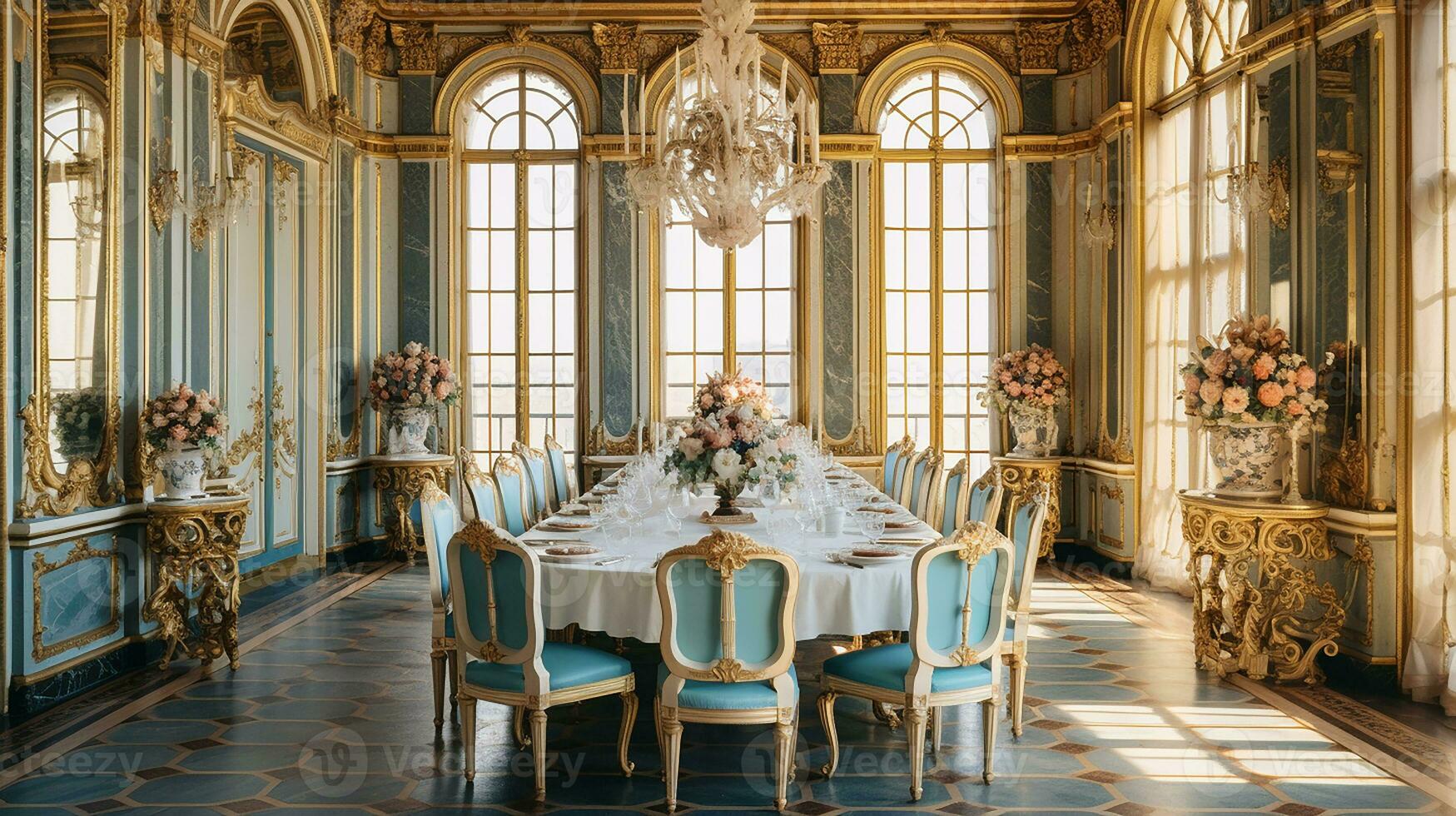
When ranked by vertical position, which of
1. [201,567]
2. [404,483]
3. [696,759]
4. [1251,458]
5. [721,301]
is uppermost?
[721,301]

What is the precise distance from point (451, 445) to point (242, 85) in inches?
141

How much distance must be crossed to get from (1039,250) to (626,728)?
22.9 feet

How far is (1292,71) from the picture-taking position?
6.39 meters

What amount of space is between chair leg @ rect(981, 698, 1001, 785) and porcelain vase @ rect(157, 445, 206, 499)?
4.36 m

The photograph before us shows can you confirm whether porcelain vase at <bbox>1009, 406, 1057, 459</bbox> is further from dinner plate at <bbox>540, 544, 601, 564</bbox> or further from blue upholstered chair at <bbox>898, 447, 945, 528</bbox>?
dinner plate at <bbox>540, 544, 601, 564</bbox>

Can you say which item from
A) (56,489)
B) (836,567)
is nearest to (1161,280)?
(836,567)

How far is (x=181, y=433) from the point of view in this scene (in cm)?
603

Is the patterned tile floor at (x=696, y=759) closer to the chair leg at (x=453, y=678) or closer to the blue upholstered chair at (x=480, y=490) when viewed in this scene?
the chair leg at (x=453, y=678)

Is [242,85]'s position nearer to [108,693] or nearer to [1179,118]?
[108,693]

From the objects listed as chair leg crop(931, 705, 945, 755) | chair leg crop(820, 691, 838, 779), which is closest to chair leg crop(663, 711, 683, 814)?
chair leg crop(820, 691, 838, 779)

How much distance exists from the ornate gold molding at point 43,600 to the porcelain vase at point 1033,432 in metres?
6.68

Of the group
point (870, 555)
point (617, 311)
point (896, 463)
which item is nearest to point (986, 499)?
point (870, 555)

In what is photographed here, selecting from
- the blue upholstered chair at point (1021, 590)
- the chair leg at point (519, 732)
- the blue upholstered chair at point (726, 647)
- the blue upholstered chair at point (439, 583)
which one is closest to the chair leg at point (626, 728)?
the blue upholstered chair at point (726, 647)

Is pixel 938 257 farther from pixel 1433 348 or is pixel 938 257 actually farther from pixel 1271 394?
pixel 1433 348
